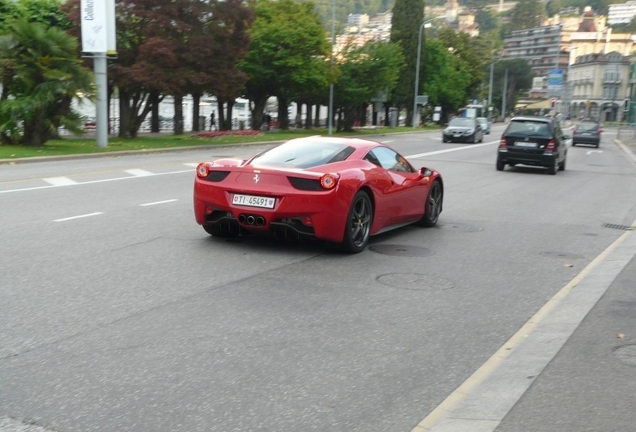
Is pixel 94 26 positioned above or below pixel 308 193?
above

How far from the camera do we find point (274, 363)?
17.6 ft

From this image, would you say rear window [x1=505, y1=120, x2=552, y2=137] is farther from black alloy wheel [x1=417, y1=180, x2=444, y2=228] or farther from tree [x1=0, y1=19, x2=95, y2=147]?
tree [x1=0, y1=19, x2=95, y2=147]

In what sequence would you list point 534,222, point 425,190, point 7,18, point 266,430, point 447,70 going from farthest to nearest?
point 447,70
point 7,18
point 534,222
point 425,190
point 266,430

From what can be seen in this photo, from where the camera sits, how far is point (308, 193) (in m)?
8.98

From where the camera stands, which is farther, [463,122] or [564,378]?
[463,122]

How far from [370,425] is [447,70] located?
89722mm

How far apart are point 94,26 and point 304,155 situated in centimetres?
2131

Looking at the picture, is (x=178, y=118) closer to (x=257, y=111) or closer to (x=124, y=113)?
(x=124, y=113)

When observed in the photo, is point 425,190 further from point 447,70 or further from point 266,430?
point 447,70

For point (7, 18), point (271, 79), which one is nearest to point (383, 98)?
point (271, 79)

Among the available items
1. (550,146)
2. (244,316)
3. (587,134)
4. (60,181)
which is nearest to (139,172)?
(60,181)

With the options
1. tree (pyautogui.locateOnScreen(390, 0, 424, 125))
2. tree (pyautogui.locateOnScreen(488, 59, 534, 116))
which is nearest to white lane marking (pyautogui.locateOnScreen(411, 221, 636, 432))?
tree (pyautogui.locateOnScreen(390, 0, 424, 125))

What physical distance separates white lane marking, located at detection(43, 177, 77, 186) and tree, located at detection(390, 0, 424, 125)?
66.2 m

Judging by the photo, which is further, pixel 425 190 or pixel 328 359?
pixel 425 190
